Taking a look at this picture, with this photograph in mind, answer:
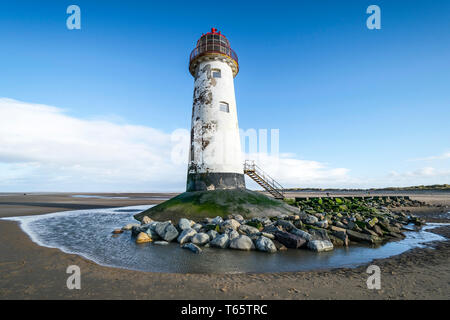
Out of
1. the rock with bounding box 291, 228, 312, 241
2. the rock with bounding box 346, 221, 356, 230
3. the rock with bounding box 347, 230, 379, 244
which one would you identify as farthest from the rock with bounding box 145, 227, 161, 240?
the rock with bounding box 346, 221, 356, 230

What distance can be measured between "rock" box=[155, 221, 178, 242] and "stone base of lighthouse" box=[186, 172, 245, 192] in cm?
560

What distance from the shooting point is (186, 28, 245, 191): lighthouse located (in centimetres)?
1461

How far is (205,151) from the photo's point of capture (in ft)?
48.3

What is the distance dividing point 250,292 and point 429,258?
5.72 metres

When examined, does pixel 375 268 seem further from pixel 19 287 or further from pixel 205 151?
pixel 205 151

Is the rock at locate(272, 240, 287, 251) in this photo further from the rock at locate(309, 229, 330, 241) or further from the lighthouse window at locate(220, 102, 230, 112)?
the lighthouse window at locate(220, 102, 230, 112)

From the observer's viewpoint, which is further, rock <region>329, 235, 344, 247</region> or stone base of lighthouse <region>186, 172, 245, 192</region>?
stone base of lighthouse <region>186, 172, 245, 192</region>

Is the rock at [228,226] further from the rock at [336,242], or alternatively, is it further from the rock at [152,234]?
the rock at [336,242]

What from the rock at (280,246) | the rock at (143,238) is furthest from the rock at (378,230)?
the rock at (143,238)

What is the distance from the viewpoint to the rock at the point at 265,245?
22.3 ft

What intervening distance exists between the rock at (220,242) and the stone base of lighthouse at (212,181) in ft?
22.4

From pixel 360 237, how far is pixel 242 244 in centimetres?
487

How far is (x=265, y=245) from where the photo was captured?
6.89m
